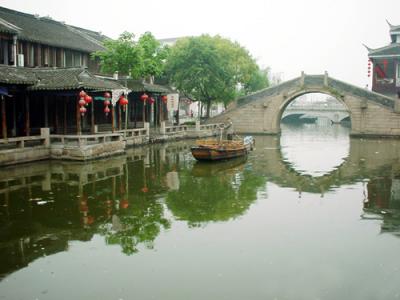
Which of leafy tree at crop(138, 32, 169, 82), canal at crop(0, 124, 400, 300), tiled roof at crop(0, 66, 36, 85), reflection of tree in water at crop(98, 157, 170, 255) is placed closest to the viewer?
canal at crop(0, 124, 400, 300)

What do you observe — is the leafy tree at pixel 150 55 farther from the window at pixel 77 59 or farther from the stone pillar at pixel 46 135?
the stone pillar at pixel 46 135

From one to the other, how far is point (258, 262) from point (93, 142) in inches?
575

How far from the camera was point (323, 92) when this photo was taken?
3831cm

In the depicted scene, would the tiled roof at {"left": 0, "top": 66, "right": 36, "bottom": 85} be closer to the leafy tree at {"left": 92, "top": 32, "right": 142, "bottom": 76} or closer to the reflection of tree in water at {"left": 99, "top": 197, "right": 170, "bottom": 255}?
the leafy tree at {"left": 92, "top": 32, "right": 142, "bottom": 76}

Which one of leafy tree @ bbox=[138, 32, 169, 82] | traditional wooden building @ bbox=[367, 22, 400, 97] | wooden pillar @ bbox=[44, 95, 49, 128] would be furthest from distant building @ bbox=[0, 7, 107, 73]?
traditional wooden building @ bbox=[367, 22, 400, 97]

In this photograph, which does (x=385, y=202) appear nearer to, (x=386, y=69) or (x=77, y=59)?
(x=77, y=59)

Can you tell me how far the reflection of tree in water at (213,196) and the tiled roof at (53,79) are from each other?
6.82m

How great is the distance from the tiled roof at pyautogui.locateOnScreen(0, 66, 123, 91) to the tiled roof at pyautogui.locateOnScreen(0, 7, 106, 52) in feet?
14.3

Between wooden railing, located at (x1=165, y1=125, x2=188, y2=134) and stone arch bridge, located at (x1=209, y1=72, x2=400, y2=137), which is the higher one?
stone arch bridge, located at (x1=209, y1=72, x2=400, y2=137)

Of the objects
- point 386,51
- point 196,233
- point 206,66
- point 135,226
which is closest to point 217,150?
point 135,226

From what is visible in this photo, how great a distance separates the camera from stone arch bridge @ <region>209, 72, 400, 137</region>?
3534cm

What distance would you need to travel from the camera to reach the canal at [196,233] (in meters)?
7.32

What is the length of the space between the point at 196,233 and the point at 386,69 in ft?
112

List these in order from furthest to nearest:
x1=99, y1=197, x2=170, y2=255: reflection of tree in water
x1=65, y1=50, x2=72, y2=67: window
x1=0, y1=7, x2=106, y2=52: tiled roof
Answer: x1=65, y1=50, x2=72, y2=67: window
x1=0, y1=7, x2=106, y2=52: tiled roof
x1=99, y1=197, x2=170, y2=255: reflection of tree in water
